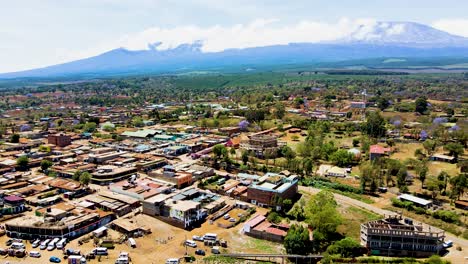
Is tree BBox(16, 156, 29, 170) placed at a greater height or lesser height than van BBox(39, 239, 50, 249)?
greater

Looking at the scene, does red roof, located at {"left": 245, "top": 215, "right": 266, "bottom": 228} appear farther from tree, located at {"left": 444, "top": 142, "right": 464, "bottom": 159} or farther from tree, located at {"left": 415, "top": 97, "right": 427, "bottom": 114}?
tree, located at {"left": 415, "top": 97, "right": 427, "bottom": 114}

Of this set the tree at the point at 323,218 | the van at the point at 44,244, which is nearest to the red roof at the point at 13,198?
the van at the point at 44,244

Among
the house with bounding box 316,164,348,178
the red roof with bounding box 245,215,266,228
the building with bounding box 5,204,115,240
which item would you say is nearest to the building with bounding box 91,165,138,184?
the building with bounding box 5,204,115,240

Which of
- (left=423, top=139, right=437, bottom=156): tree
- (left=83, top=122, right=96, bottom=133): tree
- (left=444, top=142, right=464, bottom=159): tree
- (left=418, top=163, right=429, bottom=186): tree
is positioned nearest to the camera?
(left=418, top=163, right=429, bottom=186): tree

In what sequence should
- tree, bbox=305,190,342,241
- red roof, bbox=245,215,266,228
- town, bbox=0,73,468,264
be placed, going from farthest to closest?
red roof, bbox=245,215,266,228, tree, bbox=305,190,342,241, town, bbox=0,73,468,264

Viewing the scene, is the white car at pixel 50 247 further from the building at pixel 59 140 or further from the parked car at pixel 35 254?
the building at pixel 59 140

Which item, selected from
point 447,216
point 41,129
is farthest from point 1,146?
point 447,216
